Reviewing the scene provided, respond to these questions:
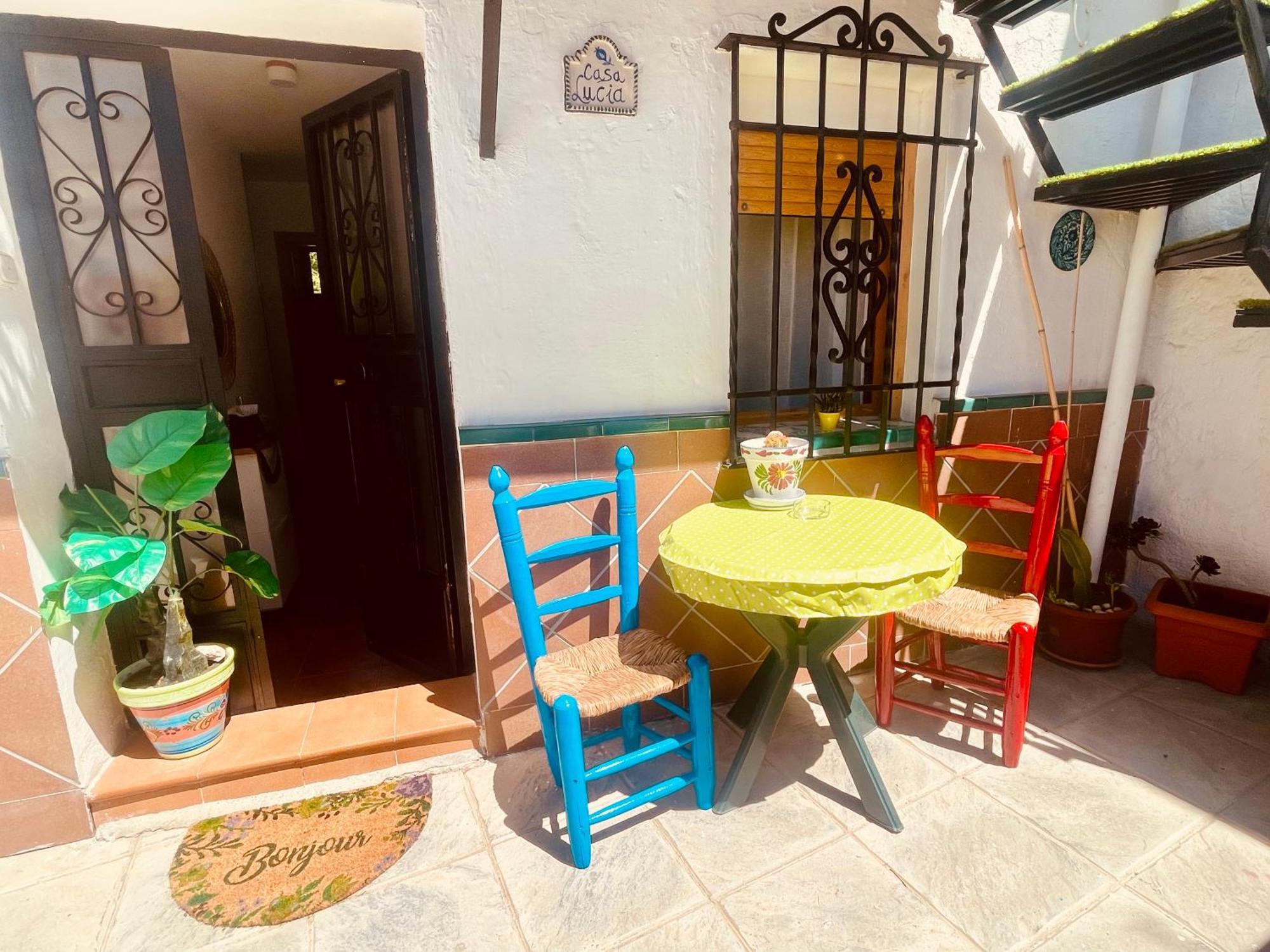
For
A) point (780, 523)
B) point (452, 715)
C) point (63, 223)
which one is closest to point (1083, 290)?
point (780, 523)

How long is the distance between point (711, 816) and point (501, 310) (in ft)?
5.16

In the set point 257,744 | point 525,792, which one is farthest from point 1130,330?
point 257,744

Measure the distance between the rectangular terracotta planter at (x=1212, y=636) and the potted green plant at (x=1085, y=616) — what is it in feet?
0.39

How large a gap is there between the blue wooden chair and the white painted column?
1.92m

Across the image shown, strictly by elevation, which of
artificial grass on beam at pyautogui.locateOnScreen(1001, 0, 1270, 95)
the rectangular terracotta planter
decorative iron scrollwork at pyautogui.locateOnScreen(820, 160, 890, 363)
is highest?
artificial grass on beam at pyautogui.locateOnScreen(1001, 0, 1270, 95)

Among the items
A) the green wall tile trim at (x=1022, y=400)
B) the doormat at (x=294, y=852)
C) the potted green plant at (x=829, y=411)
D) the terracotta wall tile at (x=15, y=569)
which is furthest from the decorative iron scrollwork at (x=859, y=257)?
the terracotta wall tile at (x=15, y=569)

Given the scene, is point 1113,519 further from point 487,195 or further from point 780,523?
point 487,195

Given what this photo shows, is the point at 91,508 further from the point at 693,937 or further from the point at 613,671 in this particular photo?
the point at 693,937

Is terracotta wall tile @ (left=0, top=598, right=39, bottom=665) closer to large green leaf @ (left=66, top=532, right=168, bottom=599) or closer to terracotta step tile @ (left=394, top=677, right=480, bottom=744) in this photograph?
large green leaf @ (left=66, top=532, right=168, bottom=599)

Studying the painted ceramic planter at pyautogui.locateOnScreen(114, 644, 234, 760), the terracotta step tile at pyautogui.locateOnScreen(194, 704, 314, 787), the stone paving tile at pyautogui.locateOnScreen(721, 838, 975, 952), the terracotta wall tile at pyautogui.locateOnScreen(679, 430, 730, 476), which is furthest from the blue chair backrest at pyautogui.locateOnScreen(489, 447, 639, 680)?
the painted ceramic planter at pyautogui.locateOnScreen(114, 644, 234, 760)

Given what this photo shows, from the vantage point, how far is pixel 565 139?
1820 millimetres

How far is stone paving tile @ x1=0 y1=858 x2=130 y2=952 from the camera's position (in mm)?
1493

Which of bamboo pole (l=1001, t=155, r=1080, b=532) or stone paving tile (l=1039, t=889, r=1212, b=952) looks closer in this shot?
stone paving tile (l=1039, t=889, r=1212, b=952)

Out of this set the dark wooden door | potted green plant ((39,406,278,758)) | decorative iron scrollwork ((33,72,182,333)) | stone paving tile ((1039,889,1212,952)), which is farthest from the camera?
the dark wooden door
